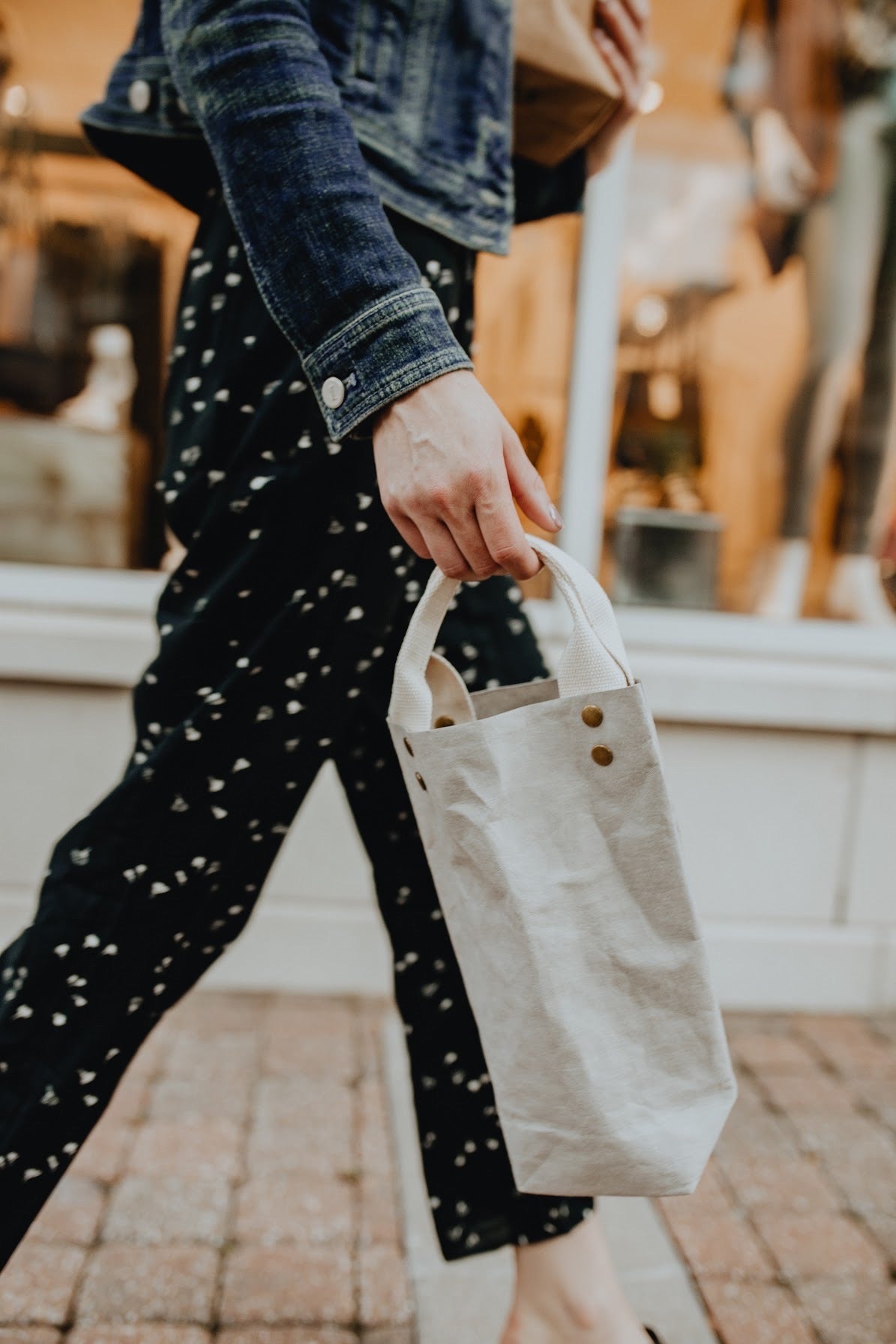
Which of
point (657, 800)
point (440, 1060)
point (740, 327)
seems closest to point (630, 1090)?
point (657, 800)

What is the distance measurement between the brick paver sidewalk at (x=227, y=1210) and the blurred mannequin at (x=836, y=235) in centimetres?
174

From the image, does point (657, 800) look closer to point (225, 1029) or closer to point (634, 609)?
point (225, 1029)

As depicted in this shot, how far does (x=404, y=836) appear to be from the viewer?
117 cm

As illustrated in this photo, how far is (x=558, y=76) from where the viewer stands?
1086 mm

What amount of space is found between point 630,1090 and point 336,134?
787mm

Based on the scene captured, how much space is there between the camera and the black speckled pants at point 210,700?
3.15 feet

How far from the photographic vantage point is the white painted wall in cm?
223

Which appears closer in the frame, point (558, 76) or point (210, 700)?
point (210, 700)

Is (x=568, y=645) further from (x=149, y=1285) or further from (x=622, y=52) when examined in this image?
(x=149, y=1285)

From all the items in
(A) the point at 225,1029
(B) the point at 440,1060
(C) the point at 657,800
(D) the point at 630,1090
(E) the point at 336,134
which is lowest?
(A) the point at 225,1029

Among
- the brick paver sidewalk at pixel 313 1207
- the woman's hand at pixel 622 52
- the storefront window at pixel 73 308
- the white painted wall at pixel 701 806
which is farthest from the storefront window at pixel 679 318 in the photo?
the brick paver sidewalk at pixel 313 1207

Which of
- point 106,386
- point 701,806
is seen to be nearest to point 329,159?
point 701,806

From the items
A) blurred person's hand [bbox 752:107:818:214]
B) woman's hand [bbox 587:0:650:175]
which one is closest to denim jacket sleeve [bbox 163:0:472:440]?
woman's hand [bbox 587:0:650:175]

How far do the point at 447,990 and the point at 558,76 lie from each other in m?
0.96
